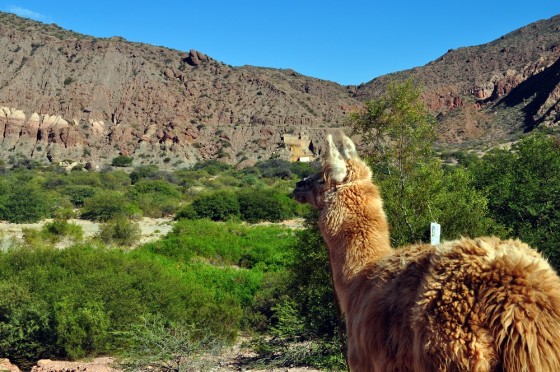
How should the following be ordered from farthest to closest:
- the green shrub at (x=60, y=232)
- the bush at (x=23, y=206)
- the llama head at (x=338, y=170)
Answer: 1. the bush at (x=23, y=206)
2. the green shrub at (x=60, y=232)
3. the llama head at (x=338, y=170)

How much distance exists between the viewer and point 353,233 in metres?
4.31

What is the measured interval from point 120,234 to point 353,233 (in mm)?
26892

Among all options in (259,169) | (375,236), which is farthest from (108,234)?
(259,169)

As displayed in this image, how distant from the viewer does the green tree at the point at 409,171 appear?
9.16m

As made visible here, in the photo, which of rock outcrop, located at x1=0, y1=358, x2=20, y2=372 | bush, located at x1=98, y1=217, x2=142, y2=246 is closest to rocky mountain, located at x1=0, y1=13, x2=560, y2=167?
bush, located at x1=98, y1=217, x2=142, y2=246

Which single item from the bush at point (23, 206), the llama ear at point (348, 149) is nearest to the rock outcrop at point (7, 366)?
the llama ear at point (348, 149)

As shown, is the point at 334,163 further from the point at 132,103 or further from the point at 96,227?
the point at 132,103

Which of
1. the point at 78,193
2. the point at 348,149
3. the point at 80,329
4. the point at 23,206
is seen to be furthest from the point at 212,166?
the point at 348,149

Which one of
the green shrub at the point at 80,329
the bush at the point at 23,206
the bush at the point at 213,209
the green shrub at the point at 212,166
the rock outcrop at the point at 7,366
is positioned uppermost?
the green shrub at the point at 212,166

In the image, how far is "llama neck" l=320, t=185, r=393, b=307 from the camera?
4160mm

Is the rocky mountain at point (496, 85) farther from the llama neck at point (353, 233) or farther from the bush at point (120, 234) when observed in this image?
the llama neck at point (353, 233)

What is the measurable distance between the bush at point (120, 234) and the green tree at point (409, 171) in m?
21.9

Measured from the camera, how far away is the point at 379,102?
31.7 feet

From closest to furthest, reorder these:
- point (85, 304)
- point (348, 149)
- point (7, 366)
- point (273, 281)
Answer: point (348, 149) → point (7, 366) → point (85, 304) → point (273, 281)
